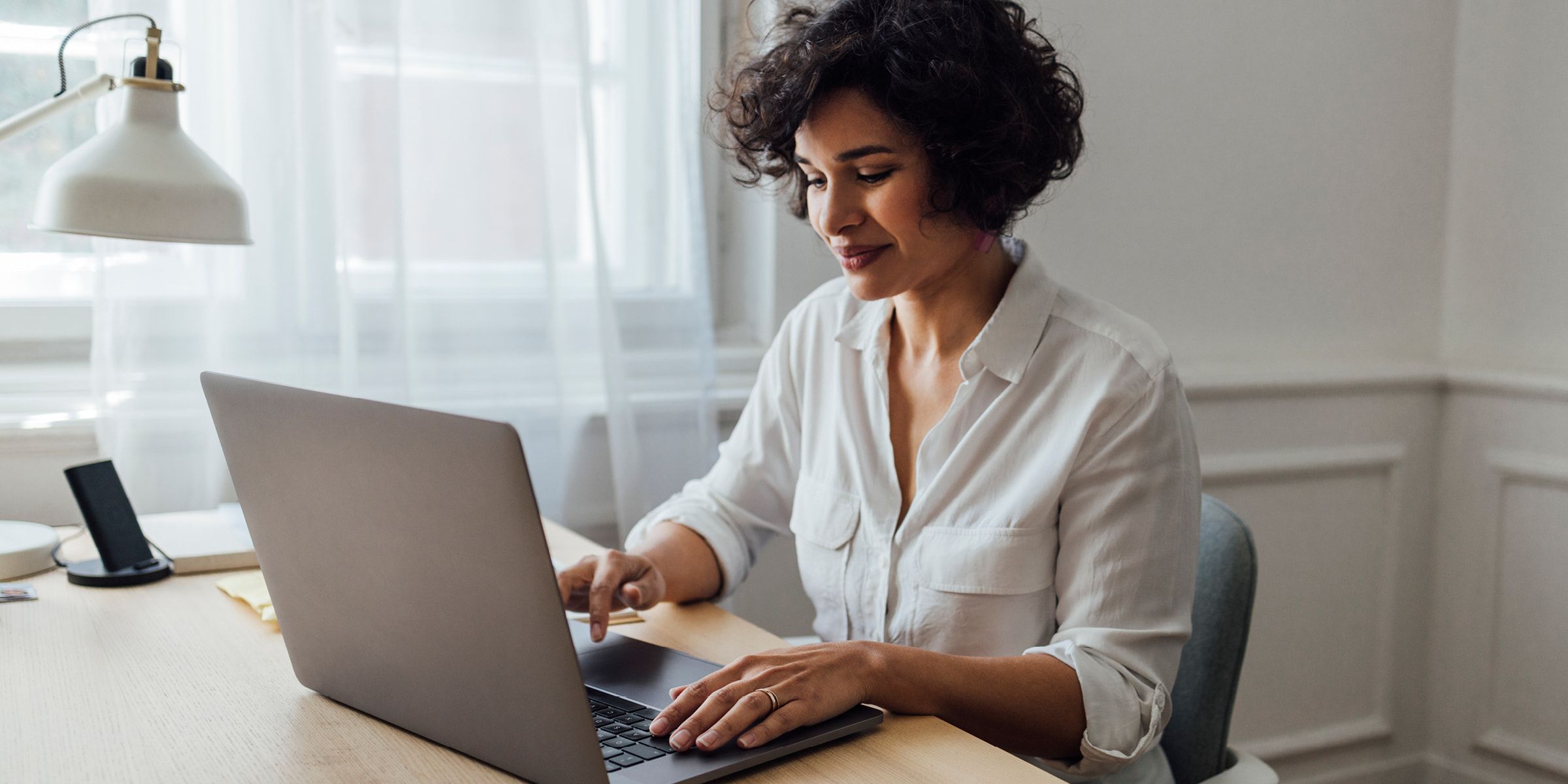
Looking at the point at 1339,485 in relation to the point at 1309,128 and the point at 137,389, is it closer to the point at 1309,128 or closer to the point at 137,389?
the point at 1309,128

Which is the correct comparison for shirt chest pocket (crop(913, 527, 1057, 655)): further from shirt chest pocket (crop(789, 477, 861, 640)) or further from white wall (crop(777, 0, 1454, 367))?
white wall (crop(777, 0, 1454, 367))

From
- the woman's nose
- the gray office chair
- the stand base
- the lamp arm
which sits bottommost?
the gray office chair

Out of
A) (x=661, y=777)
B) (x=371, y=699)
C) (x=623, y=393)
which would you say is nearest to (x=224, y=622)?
(x=371, y=699)

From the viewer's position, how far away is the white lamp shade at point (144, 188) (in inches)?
45.0

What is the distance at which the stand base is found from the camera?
1.23 meters

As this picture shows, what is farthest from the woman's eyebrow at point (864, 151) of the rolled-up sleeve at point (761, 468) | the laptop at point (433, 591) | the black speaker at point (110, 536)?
the black speaker at point (110, 536)

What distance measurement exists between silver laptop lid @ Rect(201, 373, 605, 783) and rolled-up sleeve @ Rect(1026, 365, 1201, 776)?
50cm

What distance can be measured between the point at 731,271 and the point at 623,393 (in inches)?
14.0

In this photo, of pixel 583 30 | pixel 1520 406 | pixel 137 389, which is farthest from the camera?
pixel 1520 406

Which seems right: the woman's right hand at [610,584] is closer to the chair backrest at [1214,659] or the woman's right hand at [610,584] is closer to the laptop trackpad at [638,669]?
the laptop trackpad at [638,669]

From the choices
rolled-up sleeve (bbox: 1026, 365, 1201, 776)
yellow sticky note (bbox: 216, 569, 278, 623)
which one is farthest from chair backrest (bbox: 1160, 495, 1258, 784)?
yellow sticky note (bbox: 216, 569, 278, 623)

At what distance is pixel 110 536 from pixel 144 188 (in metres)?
0.36

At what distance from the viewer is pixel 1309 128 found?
2.34 metres

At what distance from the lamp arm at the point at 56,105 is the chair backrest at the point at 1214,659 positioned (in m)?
1.18
